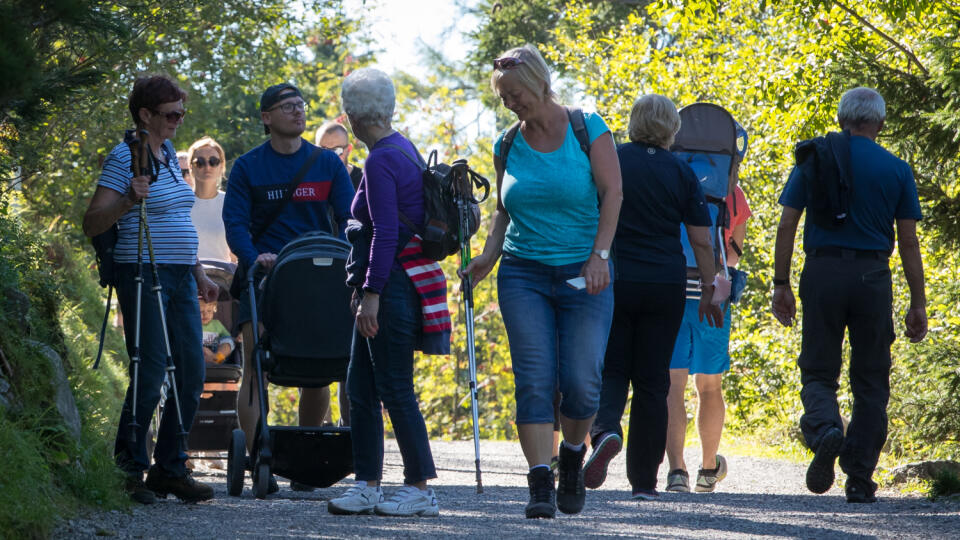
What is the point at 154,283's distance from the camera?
707 centimetres

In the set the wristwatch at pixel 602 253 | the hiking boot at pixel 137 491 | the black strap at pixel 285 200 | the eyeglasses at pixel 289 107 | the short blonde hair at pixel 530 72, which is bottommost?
the hiking boot at pixel 137 491

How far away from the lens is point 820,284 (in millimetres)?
7699

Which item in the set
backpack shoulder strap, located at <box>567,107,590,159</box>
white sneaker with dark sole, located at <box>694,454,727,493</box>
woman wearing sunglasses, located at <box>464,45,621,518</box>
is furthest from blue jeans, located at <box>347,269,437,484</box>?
white sneaker with dark sole, located at <box>694,454,727,493</box>

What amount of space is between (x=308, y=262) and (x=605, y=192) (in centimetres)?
182

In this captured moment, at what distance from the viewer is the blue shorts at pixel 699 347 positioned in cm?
873

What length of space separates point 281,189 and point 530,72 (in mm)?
2169

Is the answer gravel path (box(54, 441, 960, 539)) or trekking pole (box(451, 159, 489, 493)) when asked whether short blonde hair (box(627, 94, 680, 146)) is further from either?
gravel path (box(54, 441, 960, 539))

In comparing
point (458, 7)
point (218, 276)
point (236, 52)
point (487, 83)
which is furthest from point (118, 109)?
point (458, 7)

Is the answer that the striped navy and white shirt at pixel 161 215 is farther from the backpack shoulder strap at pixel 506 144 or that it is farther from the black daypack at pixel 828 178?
the black daypack at pixel 828 178

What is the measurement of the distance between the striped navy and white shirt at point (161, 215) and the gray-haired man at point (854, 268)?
3.26 m

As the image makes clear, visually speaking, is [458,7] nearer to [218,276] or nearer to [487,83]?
[487,83]

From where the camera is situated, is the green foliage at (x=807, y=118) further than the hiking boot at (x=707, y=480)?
Yes

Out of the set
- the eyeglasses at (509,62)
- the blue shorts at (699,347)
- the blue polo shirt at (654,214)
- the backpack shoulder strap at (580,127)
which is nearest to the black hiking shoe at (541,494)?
the blue polo shirt at (654,214)

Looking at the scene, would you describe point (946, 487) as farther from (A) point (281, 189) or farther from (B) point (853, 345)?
(A) point (281, 189)
